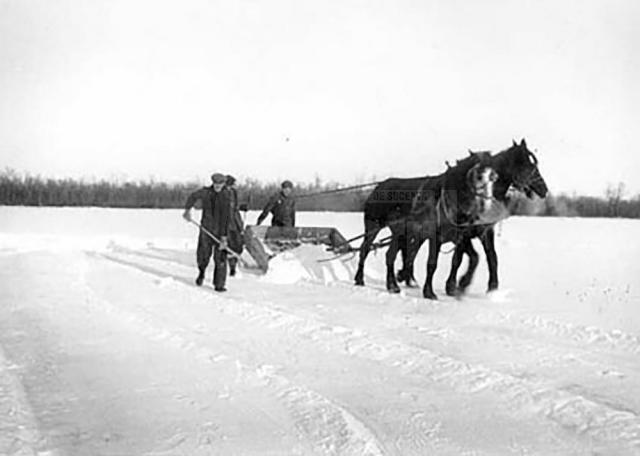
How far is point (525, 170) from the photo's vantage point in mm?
10742

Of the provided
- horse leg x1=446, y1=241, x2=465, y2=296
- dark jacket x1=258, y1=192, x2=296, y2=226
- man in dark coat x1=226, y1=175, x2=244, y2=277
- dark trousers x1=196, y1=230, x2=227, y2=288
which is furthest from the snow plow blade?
horse leg x1=446, y1=241, x2=465, y2=296

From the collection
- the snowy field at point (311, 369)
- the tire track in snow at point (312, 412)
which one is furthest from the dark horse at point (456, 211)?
the tire track in snow at point (312, 412)

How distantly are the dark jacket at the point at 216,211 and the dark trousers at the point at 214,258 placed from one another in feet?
0.61

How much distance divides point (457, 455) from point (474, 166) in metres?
7.21

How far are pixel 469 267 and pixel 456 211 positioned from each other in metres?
0.96

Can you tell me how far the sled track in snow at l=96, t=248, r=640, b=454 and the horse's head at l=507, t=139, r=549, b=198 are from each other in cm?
398

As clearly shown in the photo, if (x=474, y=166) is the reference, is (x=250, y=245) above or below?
below

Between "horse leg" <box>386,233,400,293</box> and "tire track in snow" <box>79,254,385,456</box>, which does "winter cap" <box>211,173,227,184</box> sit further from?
"tire track in snow" <box>79,254,385,456</box>

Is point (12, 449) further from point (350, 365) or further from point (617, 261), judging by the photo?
point (617, 261)

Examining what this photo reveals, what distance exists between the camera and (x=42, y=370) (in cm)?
605

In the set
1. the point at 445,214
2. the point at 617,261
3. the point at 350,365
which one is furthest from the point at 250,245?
the point at 617,261

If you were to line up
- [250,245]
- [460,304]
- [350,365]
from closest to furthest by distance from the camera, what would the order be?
[350,365] < [460,304] < [250,245]

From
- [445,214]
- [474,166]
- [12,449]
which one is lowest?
[12,449]

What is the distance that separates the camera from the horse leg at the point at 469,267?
37.7ft
